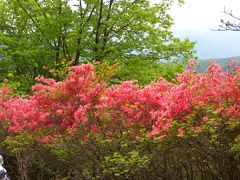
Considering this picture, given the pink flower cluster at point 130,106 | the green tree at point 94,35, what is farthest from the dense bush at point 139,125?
the green tree at point 94,35

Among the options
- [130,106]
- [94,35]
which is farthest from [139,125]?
[94,35]

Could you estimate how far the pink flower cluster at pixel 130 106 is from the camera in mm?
6848

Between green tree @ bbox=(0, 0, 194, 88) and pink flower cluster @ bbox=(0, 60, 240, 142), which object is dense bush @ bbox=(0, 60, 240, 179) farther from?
green tree @ bbox=(0, 0, 194, 88)

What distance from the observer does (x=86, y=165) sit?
9.42 metres

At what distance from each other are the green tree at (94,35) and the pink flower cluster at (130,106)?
33.4ft

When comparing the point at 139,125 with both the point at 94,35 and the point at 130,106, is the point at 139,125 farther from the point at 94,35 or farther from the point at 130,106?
the point at 94,35

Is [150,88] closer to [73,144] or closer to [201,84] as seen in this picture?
[201,84]

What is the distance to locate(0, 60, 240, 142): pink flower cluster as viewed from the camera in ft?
22.5

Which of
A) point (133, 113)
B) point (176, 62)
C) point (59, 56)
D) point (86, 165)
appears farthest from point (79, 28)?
point (133, 113)

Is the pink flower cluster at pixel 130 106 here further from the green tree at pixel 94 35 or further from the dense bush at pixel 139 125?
the green tree at pixel 94 35

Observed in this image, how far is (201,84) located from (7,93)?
28.4 ft

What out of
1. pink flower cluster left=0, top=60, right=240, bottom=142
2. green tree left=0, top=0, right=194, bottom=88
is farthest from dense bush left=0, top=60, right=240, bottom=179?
green tree left=0, top=0, right=194, bottom=88

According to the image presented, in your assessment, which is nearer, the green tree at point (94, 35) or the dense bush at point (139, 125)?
the dense bush at point (139, 125)

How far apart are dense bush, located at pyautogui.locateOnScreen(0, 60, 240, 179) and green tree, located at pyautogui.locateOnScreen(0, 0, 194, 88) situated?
10185mm
